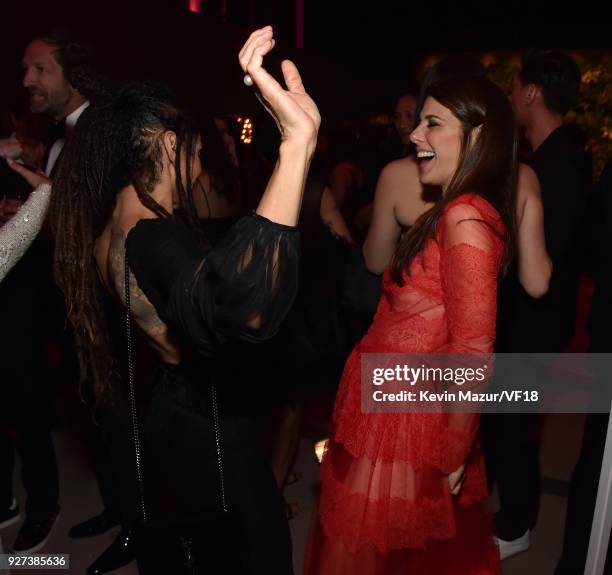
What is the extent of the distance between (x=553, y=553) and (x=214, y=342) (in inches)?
82.5

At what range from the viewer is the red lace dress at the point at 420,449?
4.75ft

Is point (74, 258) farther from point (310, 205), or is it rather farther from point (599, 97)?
point (599, 97)

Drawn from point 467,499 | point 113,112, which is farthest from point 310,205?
point 467,499

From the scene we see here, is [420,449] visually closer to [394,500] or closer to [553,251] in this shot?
[394,500]

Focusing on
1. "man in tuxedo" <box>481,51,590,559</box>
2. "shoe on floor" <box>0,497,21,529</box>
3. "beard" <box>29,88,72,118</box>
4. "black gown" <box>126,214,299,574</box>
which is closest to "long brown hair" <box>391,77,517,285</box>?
"black gown" <box>126,214,299,574</box>

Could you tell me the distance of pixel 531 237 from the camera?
1945mm

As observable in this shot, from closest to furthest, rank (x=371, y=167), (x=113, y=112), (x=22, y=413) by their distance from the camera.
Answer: (x=113, y=112) → (x=22, y=413) → (x=371, y=167)

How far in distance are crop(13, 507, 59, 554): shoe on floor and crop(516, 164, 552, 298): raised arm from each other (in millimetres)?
2138

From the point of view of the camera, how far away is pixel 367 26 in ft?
36.6

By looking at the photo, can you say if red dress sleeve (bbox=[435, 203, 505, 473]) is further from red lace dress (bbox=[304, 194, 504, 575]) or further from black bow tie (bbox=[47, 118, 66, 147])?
black bow tie (bbox=[47, 118, 66, 147])

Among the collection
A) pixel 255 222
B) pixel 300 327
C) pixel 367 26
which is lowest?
pixel 300 327

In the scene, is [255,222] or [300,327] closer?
[255,222]

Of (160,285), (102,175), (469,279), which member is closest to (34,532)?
(102,175)

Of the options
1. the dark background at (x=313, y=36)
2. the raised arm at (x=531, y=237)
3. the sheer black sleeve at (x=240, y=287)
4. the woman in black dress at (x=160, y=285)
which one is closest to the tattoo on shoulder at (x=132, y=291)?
the woman in black dress at (x=160, y=285)
